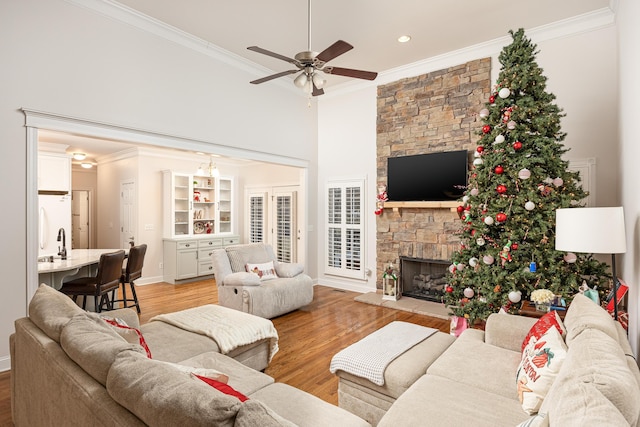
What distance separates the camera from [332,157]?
6.26 metres

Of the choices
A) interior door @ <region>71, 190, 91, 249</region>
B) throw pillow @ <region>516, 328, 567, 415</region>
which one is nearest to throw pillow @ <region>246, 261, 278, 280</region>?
throw pillow @ <region>516, 328, 567, 415</region>

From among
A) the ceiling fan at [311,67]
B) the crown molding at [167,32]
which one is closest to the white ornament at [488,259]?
the ceiling fan at [311,67]

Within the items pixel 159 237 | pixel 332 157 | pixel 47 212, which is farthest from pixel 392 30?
pixel 47 212

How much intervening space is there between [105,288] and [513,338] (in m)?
4.19

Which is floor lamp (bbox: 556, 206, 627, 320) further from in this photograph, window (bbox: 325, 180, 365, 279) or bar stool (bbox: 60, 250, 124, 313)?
bar stool (bbox: 60, 250, 124, 313)

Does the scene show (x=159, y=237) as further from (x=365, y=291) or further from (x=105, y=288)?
(x=365, y=291)

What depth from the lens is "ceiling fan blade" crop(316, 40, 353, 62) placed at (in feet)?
8.18

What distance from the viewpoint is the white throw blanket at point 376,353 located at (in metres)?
2.09

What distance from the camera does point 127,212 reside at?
713cm

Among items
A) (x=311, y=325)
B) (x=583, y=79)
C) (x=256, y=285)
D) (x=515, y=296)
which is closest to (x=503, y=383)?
(x=515, y=296)

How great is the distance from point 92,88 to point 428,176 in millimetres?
4318

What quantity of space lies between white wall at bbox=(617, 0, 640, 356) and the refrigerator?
7834mm

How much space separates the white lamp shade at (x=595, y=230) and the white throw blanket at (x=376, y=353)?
1199 millimetres

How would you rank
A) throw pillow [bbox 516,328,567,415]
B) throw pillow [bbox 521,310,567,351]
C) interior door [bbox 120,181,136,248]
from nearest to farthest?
1. throw pillow [bbox 516,328,567,415]
2. throw pillow [bbox 521,310,567,351]
3. interior door [bbox 120,181,136,248]
